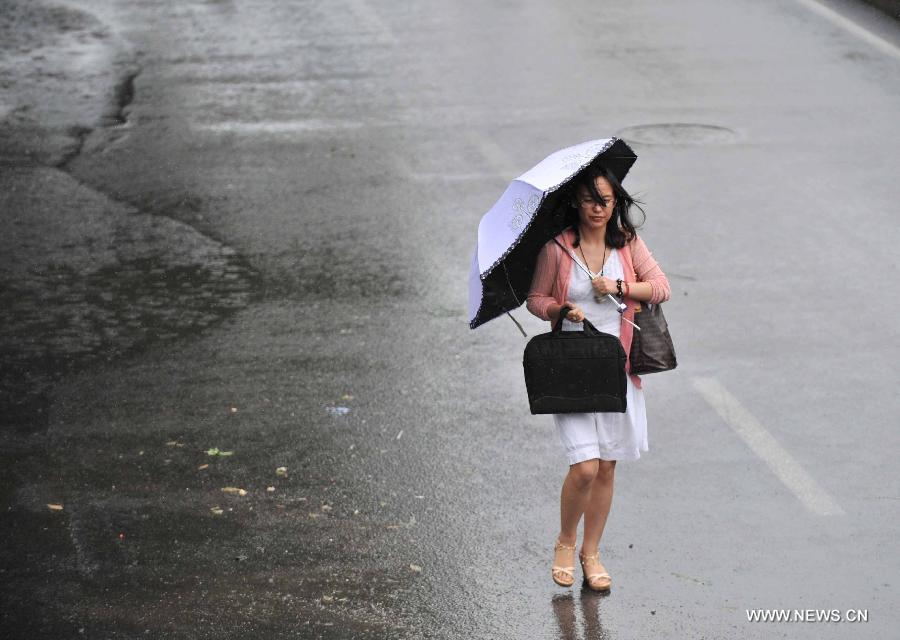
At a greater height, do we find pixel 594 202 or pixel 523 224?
pixel 594 202

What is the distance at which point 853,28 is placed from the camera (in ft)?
55.8

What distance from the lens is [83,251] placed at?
11344mm

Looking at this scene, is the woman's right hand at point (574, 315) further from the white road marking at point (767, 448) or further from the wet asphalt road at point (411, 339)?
the white road marking at point (767, 448)

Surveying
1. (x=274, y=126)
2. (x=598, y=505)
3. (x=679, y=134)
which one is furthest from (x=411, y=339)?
(x=274, y=126)

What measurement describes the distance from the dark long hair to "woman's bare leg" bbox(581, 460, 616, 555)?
3.22 feet

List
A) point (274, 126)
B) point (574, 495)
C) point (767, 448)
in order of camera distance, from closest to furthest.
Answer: point (574, 495) → point (767, 448) → point (274, 126)

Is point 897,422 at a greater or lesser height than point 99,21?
greater

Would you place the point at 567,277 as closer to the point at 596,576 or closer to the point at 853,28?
the point at 596,576

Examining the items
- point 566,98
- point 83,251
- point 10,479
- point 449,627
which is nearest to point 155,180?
point 83,251

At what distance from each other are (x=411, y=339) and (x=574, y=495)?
3.34 m

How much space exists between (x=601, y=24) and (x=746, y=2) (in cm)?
194

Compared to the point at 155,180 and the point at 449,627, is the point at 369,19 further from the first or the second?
the point at 449,627

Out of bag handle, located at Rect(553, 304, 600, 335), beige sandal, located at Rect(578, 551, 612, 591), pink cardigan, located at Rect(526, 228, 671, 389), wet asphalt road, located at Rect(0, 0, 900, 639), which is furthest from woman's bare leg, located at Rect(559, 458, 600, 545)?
bag handle, located at Rect(553, 304, 600, 335)

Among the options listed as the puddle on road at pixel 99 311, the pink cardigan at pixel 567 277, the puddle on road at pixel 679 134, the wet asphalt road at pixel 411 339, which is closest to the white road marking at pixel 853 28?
the wet asphalt road at pixel 411 339
